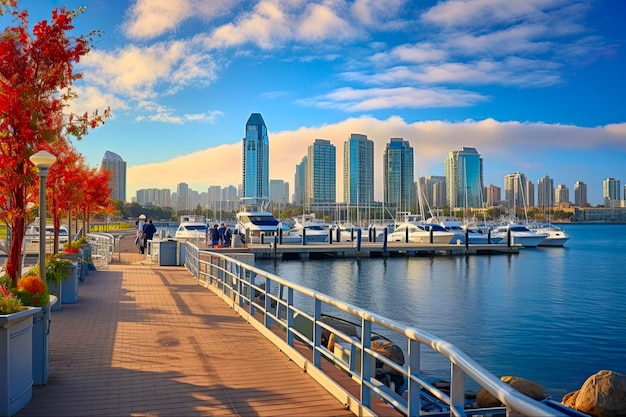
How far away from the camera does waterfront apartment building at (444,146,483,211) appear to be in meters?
157

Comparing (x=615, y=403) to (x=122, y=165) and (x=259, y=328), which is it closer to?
(x=259, y=328)

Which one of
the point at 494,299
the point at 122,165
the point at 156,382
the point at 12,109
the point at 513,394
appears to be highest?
the point at 122,165

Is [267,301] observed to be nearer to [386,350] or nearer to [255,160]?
[386,350]

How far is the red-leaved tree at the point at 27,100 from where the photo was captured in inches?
320

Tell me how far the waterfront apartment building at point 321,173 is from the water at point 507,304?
436 ft

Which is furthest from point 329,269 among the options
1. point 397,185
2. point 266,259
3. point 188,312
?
point 397,185

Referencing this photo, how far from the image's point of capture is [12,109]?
8039mm

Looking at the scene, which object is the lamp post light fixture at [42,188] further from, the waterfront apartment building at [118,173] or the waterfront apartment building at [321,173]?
the waterfront apartment building at [321,173]

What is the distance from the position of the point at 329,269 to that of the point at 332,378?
35508mm

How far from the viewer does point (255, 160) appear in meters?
174

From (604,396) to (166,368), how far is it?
8.13 meters

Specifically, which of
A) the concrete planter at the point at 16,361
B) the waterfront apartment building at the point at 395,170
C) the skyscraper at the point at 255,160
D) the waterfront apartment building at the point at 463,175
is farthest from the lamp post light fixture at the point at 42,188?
the skyscraper at the point at 255,160

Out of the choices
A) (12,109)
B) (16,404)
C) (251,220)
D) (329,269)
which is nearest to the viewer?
(16,404)

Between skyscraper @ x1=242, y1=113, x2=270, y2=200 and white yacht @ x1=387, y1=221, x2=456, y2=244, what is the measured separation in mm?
105792
